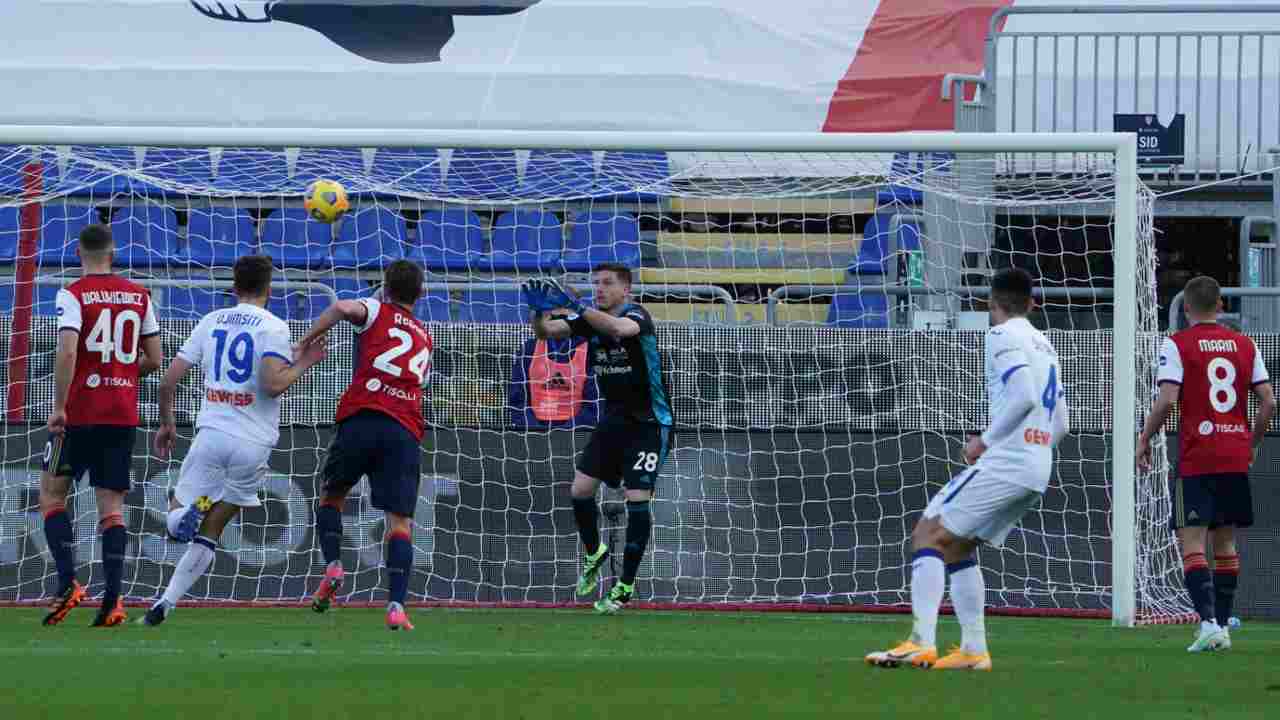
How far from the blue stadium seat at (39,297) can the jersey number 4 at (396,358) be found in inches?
148

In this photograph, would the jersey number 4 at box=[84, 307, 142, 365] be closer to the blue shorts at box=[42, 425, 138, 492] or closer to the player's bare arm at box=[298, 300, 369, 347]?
the blue shorts at box=[42, 425, 138, 492]

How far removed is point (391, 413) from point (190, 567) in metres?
1.23

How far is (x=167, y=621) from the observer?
9.58 meters

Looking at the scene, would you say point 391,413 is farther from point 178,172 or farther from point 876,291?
point 178,172

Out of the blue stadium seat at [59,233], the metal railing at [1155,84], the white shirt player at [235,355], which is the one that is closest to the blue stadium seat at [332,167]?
the blue stadium seat at [59,233]

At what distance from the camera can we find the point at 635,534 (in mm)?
10562

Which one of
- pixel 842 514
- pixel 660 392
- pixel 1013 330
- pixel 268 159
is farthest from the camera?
pixel 268 159

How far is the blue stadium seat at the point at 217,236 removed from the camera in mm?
12906

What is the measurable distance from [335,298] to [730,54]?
6.58 metres

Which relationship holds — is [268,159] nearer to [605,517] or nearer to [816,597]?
[605,517]

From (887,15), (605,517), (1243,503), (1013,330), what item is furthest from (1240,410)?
(887,15)

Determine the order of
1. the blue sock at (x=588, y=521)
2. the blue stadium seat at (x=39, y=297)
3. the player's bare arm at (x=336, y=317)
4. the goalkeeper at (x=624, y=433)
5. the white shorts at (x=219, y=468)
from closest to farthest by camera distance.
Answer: the player's bare arm at (x=336, y=317)
the white shorts at (x=219, y=468)
the goalkeeper at (x=624, y=433)
the blue sock at (x=588, y=521)
the blue stadium seat at (x=39, y=297)

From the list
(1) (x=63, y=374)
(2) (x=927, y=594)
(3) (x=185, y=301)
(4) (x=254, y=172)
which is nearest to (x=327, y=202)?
(1) (x=63, y=374)

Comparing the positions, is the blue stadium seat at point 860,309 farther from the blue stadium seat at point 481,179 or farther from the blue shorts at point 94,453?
the blue shorts at point 94,453
